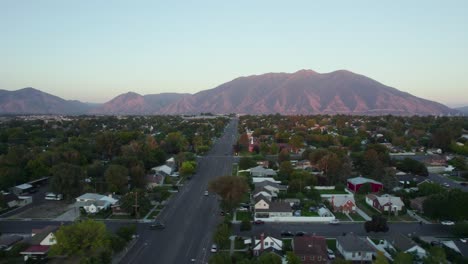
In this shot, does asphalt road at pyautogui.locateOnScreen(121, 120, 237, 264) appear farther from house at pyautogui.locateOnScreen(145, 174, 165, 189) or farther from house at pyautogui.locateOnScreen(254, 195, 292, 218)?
house at pyautogui.locateOnScreen(254, 195, 292, 218)

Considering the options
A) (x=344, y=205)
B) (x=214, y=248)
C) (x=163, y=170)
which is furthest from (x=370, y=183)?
(x=163, y=170)

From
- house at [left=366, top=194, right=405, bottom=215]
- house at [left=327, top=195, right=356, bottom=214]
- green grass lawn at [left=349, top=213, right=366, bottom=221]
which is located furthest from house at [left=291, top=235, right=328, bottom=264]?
house at [left=366, top=194, right=405, bottom=215]

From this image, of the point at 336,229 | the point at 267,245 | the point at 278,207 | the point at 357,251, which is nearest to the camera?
the point at 357,251

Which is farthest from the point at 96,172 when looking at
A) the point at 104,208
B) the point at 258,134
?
the point at 258,134

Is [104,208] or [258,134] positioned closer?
[104,208]

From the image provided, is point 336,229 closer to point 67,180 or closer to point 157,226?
point 157,226

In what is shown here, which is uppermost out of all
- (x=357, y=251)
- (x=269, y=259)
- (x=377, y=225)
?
(x=269, y=259)

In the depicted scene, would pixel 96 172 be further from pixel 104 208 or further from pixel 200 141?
pixel 200 141
